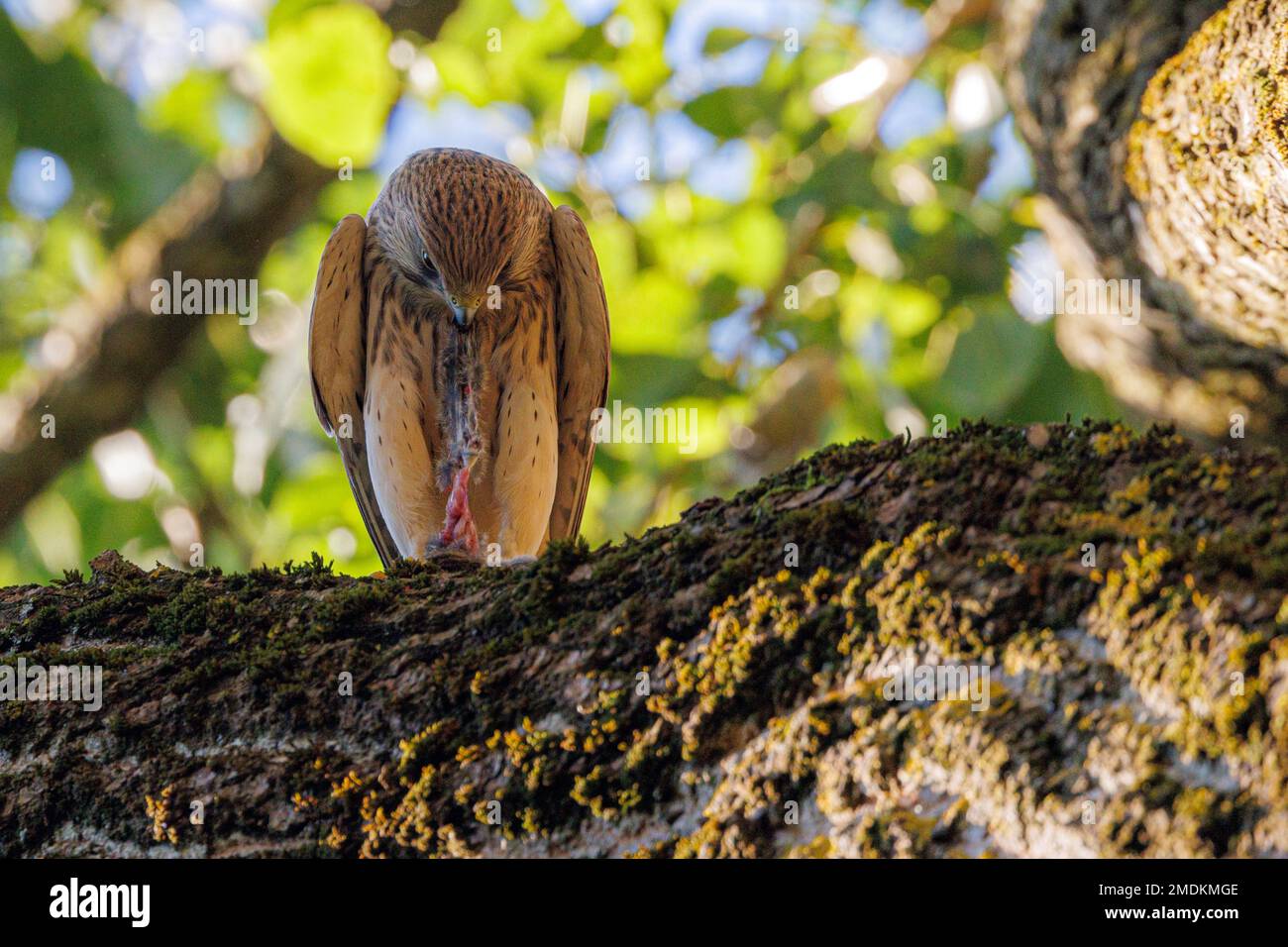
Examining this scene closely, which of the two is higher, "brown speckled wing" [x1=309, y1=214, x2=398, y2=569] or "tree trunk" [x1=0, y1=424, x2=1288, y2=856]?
"brown speckled wing" [x1=309, y1=214, x2=398, y2=569]

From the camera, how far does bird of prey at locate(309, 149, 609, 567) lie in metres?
5.82

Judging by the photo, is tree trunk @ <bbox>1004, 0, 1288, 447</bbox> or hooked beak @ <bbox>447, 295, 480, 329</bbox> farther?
hooked beak @ <bbox>447, 295, 480, 329</bbox>

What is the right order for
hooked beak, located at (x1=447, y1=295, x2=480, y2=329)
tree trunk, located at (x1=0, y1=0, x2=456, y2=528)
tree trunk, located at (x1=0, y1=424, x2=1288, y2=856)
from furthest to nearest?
tree trunk, located at (x1=0, y1=0, x2=456, y2=528), hooked beak, located at (x1=447, y1=295, x2=480, y2=329), tree trunk, located at (x1=0, y1=424, x2=1288, y2=856)

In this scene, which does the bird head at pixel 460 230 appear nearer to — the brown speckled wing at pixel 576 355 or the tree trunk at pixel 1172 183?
the brown speckled wing at pixel 576 355

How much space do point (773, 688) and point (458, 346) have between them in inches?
161

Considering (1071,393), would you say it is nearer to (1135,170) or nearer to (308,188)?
(1135,170)

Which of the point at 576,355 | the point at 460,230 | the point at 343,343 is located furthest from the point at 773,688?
the point at 343,343

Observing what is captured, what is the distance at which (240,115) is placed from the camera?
1088 centimetres

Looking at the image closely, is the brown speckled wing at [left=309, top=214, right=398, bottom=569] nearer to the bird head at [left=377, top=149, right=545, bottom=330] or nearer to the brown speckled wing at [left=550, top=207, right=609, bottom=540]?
the bird head at [left=377, top=149, right=545, bottom=330]

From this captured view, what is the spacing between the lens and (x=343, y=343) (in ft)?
20.5

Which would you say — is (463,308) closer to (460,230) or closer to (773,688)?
(460,230)

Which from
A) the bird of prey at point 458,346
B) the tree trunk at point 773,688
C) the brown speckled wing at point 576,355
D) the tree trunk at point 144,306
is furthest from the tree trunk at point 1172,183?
the tree trunk at point 144,306

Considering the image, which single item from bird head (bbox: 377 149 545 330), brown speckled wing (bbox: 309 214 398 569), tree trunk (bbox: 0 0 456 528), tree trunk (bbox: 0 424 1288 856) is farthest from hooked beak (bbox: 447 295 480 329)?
tree trunk (bbox: 0 0 456 528)

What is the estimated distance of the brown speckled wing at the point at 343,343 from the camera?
614 centimetres
